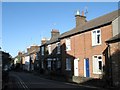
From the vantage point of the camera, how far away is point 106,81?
24125 mm

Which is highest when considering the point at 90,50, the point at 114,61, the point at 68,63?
the point at 90,50

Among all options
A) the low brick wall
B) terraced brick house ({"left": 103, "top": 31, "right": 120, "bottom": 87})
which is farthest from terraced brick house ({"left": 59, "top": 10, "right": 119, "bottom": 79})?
terraced brick house ({"left": 103, "top": 31, "right": 120, "bottom": 87})

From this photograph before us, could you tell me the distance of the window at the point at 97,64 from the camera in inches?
1120

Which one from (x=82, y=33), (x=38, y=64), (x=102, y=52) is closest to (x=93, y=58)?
(x=102, y=52)

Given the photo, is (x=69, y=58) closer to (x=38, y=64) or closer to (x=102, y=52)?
(x=102, y=52)

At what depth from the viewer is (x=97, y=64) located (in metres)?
29.0

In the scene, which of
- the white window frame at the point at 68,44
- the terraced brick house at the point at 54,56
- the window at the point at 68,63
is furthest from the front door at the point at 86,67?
the terraced brick house at the point at 54,56

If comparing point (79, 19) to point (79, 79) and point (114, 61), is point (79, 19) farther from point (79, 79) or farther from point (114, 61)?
point (114, 61)

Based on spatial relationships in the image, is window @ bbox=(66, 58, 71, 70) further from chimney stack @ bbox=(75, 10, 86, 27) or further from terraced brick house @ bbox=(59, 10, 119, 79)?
chimney stack @ bbox=(75, 10, 86, 27)

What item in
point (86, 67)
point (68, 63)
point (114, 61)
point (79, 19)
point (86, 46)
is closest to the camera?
point (114, 61)

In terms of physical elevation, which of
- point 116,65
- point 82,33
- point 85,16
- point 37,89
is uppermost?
point 85,16

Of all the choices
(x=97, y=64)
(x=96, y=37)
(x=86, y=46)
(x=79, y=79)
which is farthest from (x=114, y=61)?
(x=86, y=46)

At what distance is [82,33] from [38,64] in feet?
98.5

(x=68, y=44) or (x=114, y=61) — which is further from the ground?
(x=68, y=44)
